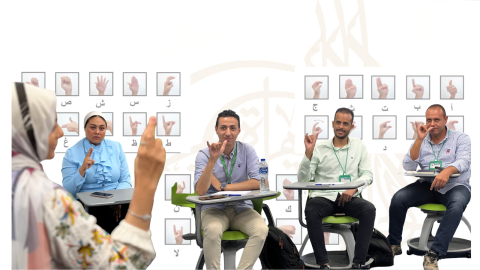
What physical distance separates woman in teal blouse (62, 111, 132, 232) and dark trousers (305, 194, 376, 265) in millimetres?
1676

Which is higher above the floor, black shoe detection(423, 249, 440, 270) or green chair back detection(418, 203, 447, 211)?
green chair back detection(418, 203, 447, 211)

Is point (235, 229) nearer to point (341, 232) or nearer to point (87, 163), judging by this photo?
point (341, 232)

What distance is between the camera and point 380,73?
4648 millimetres

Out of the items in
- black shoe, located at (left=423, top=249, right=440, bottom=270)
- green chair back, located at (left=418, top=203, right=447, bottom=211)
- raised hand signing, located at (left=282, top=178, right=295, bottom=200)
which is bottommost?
black shoe, located at (left=423, top=249, right=440, bottom=270)

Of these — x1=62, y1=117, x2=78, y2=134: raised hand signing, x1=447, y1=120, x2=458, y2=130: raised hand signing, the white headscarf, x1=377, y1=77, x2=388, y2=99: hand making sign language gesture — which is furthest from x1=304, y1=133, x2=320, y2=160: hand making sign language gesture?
the white headscarf

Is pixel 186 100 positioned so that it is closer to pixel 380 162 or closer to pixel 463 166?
pixel 380 162

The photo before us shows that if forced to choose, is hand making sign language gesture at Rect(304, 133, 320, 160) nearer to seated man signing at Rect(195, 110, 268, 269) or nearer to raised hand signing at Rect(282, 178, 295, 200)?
seated man signing at Rect(195, 110, 268, 269)

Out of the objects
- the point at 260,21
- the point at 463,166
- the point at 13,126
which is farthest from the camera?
the point at 260,21

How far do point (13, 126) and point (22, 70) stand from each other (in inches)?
158

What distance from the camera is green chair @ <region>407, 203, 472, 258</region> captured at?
408 cm

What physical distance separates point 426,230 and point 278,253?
1.69 m

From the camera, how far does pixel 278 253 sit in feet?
11.3

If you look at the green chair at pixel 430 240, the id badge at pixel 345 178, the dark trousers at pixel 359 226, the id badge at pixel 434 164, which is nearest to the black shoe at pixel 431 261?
the green chair at pixel 430 240

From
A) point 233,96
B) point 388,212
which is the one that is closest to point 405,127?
point 388,212
